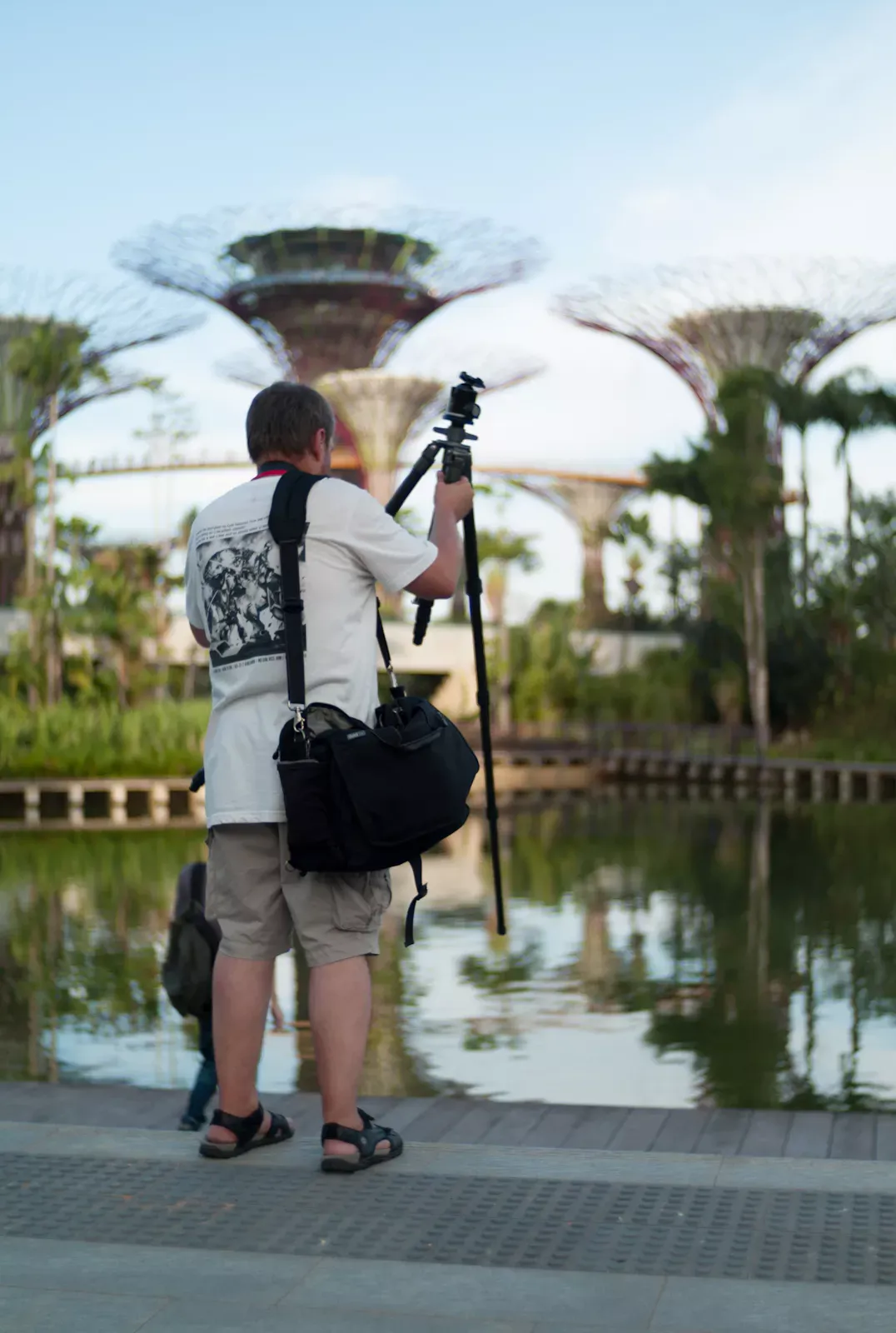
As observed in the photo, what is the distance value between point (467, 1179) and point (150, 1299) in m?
0.82

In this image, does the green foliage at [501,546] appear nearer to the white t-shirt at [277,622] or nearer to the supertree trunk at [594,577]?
the supertree trunk at [594,577]

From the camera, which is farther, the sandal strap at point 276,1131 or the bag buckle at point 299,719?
the sandal strap at point 276,1131

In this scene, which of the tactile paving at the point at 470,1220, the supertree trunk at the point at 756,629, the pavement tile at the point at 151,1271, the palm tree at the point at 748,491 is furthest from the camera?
the palm tree at the point at 748,491

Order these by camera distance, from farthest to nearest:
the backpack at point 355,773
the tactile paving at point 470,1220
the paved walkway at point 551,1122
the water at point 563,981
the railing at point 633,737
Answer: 1. the railing at point 633,737
2. the water at point 563,981
3. the paved walkway at point 551,1122
4. the backpack at point 355,773
5. the tactile paving at point 470,1220

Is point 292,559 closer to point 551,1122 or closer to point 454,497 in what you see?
point 454,497

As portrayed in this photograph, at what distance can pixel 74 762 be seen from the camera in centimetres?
2497

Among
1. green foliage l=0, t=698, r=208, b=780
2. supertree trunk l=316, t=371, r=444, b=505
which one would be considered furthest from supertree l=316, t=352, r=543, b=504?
green foliage l=0, t=698, r=208, b=780

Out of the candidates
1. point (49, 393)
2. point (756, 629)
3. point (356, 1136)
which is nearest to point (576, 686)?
point (756, 629)

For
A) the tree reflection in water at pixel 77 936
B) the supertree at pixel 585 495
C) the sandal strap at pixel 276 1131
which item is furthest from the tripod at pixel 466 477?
the supertree at pixel 585 495

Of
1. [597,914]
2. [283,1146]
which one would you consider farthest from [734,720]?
→ [283,1146]

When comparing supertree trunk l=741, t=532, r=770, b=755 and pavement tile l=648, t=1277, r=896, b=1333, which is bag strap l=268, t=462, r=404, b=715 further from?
supertree trunk l=741, t=532, r=770, b=755

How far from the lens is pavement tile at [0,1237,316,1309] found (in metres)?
2.52

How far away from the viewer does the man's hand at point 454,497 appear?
341 cm

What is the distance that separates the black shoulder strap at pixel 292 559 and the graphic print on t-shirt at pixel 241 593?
0.04 m
